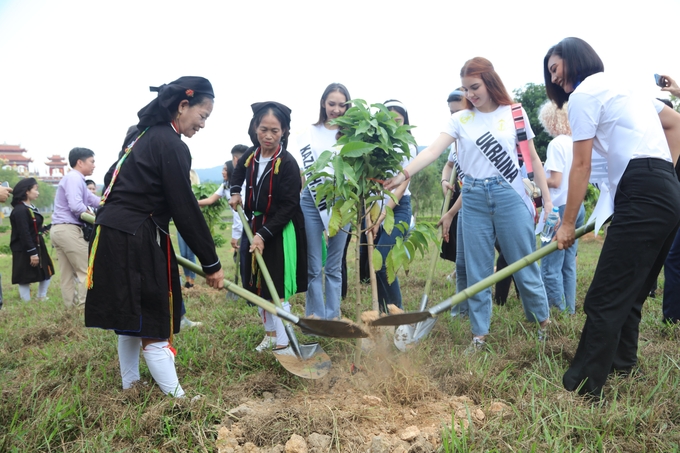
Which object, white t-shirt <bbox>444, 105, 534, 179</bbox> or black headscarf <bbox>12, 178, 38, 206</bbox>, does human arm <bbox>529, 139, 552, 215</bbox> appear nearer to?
white t-shirt <bbox>444, 105, 534, 179</bbox>

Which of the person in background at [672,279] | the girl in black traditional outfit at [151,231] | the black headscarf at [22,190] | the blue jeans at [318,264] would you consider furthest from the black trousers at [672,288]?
the black headscarf at [22,190]

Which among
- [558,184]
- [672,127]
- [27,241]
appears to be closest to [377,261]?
[672,127]

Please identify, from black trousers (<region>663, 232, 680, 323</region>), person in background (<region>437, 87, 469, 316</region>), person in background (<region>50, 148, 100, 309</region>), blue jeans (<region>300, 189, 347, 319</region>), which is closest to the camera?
black trousers (<region>663, 232, 680, 323</region>)

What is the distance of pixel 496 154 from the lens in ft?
11.3

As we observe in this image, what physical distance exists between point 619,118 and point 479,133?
40.7 inches

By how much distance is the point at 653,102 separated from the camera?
268 cm

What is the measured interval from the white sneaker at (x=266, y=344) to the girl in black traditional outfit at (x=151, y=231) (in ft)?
3.06

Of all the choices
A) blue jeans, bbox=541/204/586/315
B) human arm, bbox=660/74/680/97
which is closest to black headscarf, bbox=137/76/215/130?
blue jeans, bbox=541/204/586/315

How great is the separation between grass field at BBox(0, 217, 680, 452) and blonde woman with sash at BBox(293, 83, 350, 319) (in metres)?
0.43

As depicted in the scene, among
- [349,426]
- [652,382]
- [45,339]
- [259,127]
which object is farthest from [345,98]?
[45,339]

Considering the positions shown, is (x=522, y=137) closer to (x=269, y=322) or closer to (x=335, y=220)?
(x=335, y=220)

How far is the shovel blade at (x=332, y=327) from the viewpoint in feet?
8.89

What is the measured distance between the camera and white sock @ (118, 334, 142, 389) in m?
2.94

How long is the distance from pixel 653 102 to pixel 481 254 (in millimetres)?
1462
